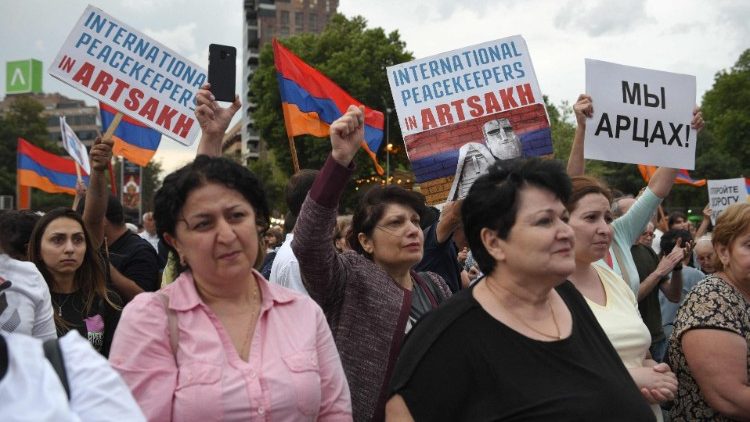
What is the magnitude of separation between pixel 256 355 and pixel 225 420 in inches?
9.2

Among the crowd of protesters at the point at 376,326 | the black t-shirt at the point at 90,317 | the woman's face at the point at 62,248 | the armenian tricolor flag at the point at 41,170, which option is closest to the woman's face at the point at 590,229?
the crowd of protesters at the point at 376,326

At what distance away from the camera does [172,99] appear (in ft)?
18.1

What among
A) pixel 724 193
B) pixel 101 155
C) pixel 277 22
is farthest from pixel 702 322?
pixel 277 22

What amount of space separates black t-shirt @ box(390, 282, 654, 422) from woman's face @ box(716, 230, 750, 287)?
142cm

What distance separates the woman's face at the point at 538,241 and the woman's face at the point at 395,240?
39.1 inches

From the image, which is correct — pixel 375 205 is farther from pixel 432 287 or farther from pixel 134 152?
pixel 134 152

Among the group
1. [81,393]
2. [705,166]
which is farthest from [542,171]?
[705,166]

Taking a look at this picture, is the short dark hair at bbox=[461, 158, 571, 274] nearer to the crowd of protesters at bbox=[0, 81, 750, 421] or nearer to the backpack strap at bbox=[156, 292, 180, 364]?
the crowd of protesters at bbox=[0, 81, 750, 421]

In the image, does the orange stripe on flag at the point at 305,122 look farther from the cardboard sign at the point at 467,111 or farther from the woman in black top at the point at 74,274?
the woman in black top at the point at 74,274

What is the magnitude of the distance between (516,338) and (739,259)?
1729 mm

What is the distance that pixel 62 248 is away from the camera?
442cm

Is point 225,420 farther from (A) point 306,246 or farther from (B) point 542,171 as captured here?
(B) point 542,171

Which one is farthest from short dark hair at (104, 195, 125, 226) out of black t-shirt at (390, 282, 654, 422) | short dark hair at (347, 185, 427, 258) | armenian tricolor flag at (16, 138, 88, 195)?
armenian tricolor flag at (16, 138, 88, 195)

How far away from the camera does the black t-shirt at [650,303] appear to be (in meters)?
6.04
